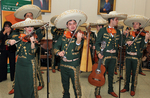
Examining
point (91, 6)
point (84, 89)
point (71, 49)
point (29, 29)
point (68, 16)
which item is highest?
point (91, 6)

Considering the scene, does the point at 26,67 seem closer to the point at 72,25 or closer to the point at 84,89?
the point at 72,25

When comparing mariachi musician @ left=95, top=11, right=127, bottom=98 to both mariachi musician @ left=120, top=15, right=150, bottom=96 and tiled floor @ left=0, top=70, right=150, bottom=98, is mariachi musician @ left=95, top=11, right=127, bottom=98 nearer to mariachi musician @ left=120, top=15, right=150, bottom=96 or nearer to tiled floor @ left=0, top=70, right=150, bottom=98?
mariachi musician @ left=120, top=15, right=150, bottom=96

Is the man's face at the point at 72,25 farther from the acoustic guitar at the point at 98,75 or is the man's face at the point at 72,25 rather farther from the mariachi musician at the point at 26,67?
the acoustic guitar at the point at 98,75

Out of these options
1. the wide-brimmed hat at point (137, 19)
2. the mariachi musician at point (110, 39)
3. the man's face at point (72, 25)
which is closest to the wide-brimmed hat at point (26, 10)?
the man's face at point (72, 25)

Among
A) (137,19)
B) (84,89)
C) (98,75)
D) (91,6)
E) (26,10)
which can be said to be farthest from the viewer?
(91,6)

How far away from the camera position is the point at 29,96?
8.46 feet

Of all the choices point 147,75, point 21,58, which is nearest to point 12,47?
point 21,58

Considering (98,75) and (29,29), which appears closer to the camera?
(29,29)

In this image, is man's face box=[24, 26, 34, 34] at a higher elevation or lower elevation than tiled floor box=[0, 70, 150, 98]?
higher

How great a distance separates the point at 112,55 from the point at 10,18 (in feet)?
12.0

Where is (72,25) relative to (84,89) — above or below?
above

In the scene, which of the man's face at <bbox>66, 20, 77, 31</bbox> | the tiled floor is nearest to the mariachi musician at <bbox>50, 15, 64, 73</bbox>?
the tiled floor

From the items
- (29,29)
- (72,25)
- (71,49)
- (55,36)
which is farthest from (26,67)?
(55,36)

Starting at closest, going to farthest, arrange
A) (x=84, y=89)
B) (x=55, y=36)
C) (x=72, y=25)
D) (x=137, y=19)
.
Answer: (x=72, y=25), (x=137, y=19), (x=84, y=89), (x=55, y=36)
